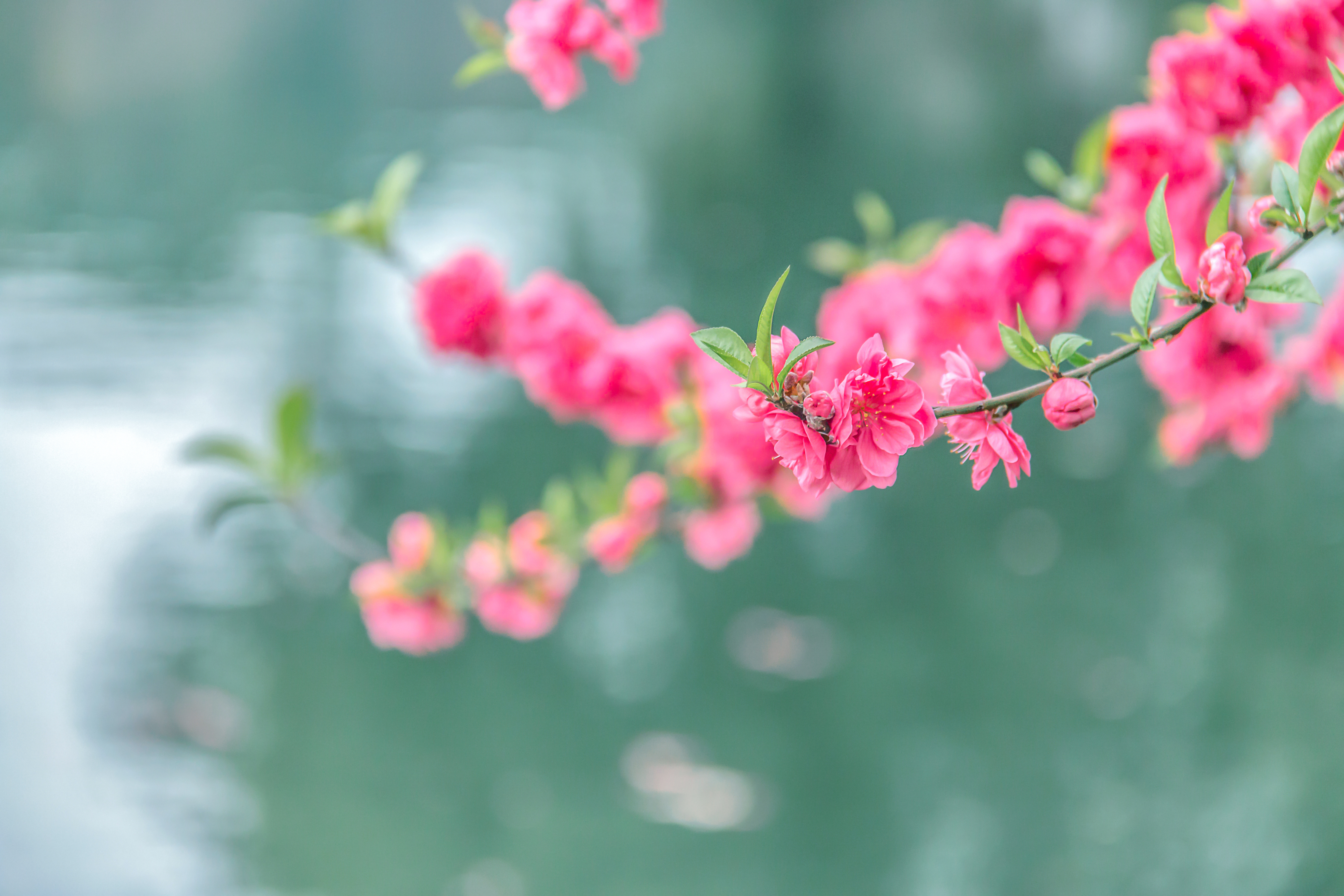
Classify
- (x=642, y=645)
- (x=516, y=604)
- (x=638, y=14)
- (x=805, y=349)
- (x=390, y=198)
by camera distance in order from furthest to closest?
(x=642, y=645), (x=516, y=604), (x=390, y=198), (x=638, y=14), (x=805, y=349)

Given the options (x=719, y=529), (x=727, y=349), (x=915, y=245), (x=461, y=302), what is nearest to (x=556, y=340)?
(x=461, y=302)

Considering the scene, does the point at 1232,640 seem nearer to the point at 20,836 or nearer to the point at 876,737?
the point at 876,737

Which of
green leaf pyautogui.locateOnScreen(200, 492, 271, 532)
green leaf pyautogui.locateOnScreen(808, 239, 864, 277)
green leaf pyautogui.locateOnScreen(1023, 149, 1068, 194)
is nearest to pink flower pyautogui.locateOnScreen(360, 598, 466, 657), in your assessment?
green leaf pyautogui.locateOnScreen(200, 492, 271, 532)

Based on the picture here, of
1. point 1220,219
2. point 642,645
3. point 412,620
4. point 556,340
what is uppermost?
point 642,645

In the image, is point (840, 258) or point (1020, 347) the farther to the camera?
point (840, 258)

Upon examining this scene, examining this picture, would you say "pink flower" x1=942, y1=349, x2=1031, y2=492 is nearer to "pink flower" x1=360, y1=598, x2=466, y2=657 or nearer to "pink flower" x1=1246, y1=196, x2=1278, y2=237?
"pink flower" x1=1246, y1=196, x2=1278, y2=237

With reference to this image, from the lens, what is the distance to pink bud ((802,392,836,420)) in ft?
1.15

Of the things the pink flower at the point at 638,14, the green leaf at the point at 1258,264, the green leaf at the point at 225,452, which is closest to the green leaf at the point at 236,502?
the green leaf at the point at 225,452

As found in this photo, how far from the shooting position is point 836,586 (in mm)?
1918

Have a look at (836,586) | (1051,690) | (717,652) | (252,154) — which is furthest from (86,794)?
(252,154)

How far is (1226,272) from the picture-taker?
38 centimetres

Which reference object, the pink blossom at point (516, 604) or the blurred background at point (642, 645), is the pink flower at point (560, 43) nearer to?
the pink blossom at point (516, 604)

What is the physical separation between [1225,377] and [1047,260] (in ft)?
0.48

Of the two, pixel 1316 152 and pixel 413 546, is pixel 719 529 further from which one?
pixel 1316 152
